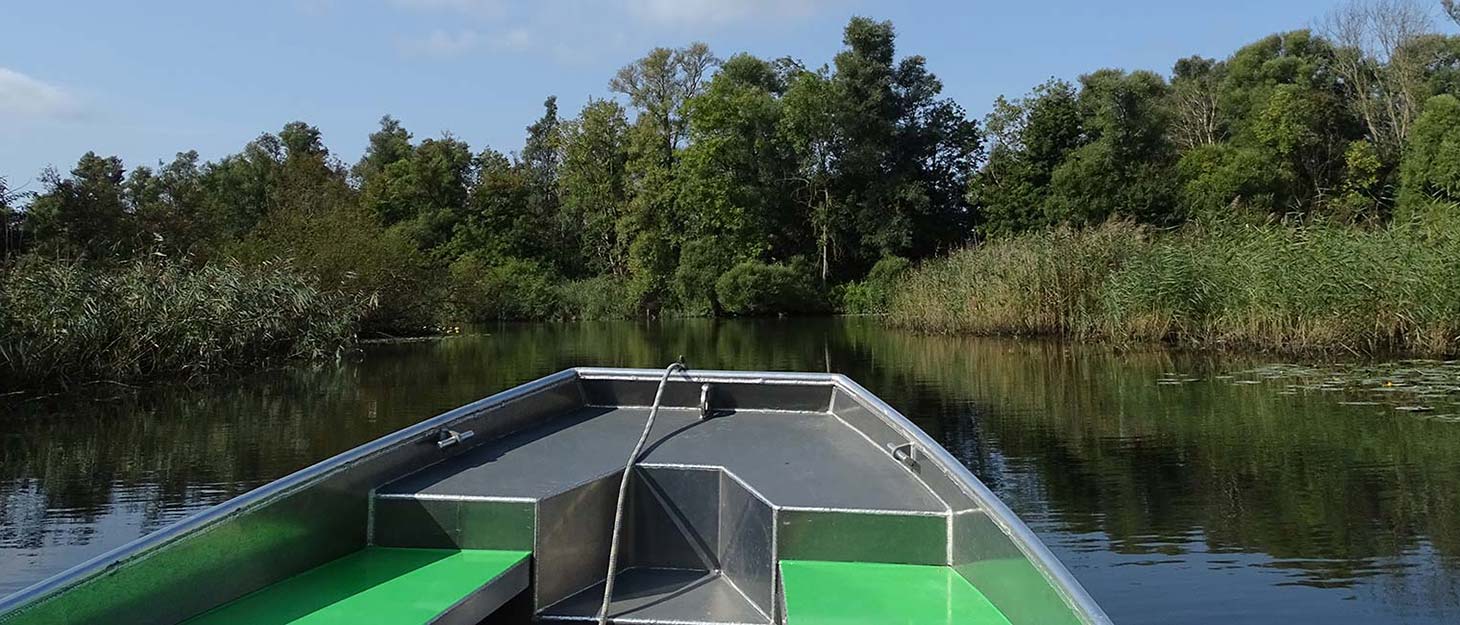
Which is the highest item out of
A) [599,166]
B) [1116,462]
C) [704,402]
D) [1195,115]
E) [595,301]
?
[1195,115]

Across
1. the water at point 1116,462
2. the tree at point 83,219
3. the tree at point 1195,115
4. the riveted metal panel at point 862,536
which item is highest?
the tree at point 1195,115

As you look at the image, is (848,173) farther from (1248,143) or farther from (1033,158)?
(1248,143)

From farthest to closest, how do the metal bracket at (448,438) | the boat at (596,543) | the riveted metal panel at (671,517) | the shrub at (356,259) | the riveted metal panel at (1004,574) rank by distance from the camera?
the shrub at (356,259), the metal bracket at (448,438), the riveted metal panel at (671,517), the boat at (596,543), the riveted metal panel at (1004,574)

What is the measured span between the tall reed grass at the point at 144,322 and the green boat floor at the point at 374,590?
31.1 ft

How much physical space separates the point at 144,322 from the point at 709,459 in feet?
36.2

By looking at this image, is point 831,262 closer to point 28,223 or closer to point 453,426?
point 28,223

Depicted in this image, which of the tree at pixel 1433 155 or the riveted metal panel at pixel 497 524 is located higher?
the tree at pixel 1433 155

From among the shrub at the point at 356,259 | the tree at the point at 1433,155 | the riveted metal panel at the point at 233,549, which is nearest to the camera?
the riveted metal panel at the point at 233,549

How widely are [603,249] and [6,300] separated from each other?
33.5 meters

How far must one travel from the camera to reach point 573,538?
3023mm

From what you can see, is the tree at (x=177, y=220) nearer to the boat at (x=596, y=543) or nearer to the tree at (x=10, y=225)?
Result: the tree at (x=10, y=225)

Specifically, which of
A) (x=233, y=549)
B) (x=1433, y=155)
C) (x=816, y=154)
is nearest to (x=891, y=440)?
(x=233, y=549)

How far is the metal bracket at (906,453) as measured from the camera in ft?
10.8

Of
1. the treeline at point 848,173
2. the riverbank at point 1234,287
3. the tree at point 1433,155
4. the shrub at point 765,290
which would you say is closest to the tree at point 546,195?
the treeline at point 848,173
